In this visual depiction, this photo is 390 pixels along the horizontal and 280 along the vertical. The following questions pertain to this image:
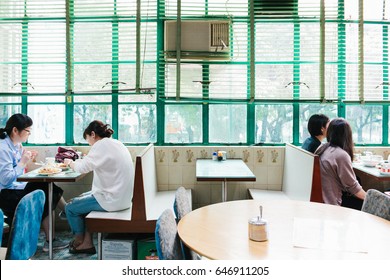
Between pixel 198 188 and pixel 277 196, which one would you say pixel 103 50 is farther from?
pixel 277 196

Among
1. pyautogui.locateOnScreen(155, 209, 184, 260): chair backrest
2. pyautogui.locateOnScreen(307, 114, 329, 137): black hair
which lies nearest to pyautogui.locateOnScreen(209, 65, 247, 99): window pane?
pyautogui.locateOnScreen(307, 114, 329, 137): black hair

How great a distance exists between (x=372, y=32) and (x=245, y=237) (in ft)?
12.1

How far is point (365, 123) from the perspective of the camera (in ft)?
14.1

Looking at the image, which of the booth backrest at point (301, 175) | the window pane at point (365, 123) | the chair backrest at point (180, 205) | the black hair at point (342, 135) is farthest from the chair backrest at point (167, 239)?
the window pane at point (365, 123)

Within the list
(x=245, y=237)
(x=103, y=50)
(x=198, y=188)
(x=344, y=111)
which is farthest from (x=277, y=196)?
(x=103, y=50)

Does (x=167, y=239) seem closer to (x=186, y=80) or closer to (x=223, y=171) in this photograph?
(x=223, y=171)

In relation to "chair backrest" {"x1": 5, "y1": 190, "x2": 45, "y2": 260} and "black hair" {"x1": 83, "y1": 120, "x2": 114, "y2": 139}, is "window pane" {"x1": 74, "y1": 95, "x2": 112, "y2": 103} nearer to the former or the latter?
"black hair" {"x1": 83, "y1": 120, "x2": 114, "y2": 139}

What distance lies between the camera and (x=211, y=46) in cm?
405

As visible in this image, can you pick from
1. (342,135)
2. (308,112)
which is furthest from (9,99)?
(342,135)

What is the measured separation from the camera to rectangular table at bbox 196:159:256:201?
9.25 ft

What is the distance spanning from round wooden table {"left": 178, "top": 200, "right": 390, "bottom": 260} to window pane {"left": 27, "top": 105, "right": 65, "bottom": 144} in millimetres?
2865

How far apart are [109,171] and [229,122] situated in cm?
176

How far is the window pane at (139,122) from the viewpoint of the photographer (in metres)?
4.23

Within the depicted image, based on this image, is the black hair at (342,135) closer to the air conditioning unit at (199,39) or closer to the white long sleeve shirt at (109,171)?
the air conditioning unit at (199,39)
